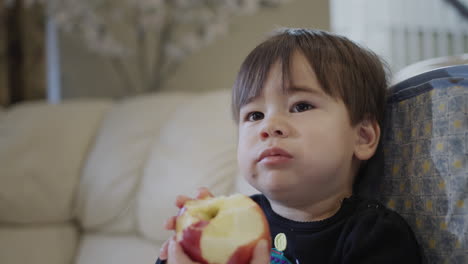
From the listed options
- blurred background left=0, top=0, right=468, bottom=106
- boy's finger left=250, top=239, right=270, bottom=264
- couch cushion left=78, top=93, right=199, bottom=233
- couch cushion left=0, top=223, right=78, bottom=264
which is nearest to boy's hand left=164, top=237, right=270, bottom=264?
boy's finger left=250, top=239, right=270, bottom=264

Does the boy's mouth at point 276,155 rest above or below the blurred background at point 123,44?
below

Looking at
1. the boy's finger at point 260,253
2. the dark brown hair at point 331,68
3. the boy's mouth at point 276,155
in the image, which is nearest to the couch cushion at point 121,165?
the dark brown hair at point 331,68

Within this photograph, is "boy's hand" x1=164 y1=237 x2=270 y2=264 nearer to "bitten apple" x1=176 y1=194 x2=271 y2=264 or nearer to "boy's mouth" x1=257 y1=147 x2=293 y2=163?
"bitten apple" x1=176 y1=194 x2=271 y2=264

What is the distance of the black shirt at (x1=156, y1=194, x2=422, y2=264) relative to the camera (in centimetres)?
68

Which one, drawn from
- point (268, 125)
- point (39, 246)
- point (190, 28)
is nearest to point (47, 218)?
point (39, 246)

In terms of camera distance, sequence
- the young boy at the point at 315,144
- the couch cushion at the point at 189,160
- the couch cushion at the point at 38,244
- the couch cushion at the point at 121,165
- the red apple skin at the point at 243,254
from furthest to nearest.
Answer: the couch cushion at the point at 38,244
the couch cushion at the point at 121,165
the couch cushion at the point at 189,160
the young boy at the point at 315,144
the red apple skin at the point at 243,254

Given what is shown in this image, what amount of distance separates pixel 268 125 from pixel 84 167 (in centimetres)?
135

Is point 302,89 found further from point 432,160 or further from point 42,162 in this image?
point 42,162

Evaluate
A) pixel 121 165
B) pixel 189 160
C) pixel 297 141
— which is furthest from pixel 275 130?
pixel 121 165

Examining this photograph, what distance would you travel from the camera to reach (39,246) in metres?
1.86

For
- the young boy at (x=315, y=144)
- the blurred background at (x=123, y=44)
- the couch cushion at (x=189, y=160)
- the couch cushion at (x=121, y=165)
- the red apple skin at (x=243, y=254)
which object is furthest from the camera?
the blurred background at (x=123, y=44)

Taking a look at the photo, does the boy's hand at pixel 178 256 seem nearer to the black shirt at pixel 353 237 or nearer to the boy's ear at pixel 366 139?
the black shirt at pixel 353 237

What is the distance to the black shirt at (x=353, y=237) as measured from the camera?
682mm

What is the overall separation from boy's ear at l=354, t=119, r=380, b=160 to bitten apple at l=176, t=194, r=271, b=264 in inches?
10.9
